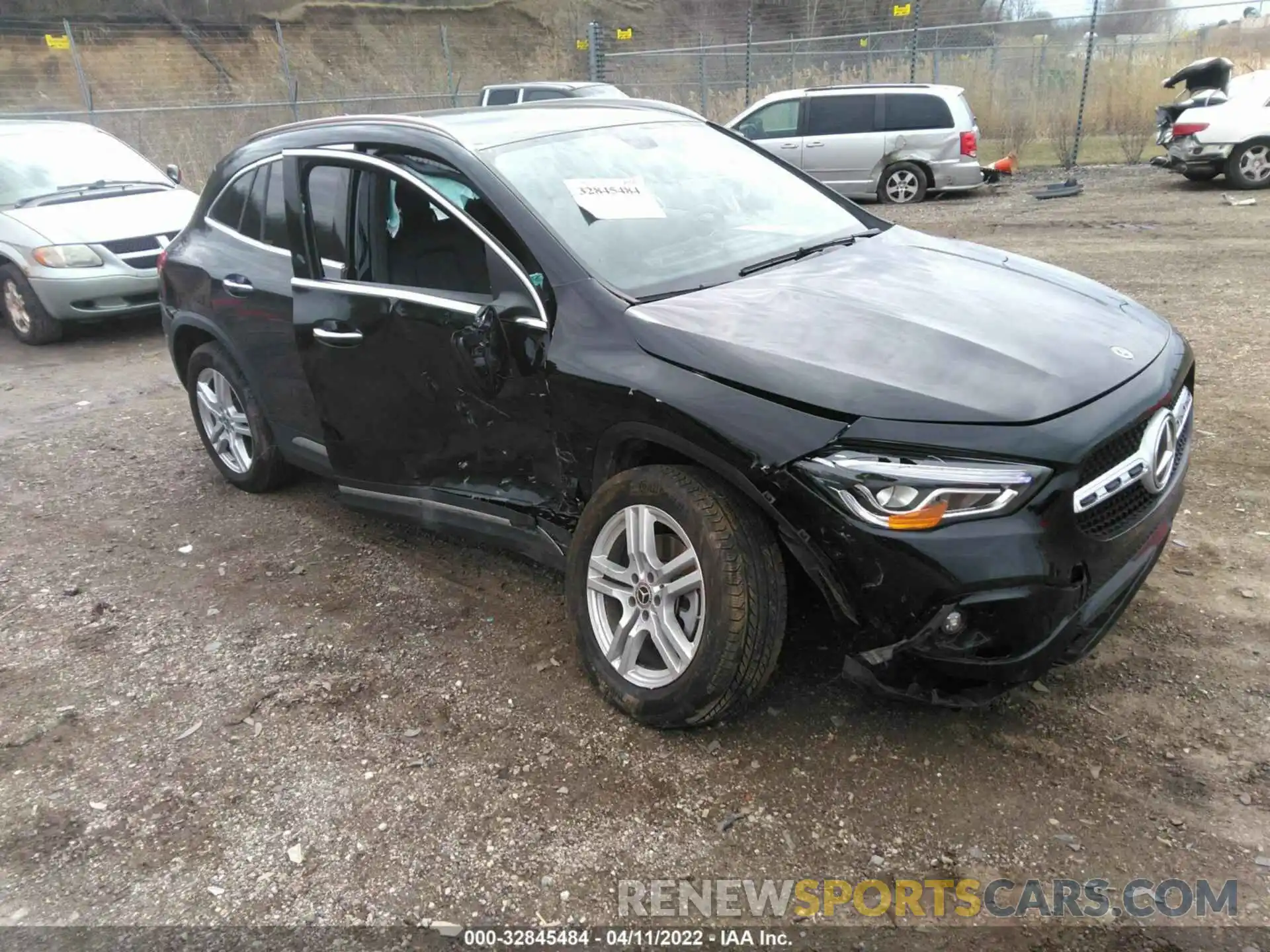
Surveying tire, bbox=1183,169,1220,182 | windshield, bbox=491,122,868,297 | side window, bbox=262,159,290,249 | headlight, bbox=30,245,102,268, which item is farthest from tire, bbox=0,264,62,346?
tire, bbox=1183,169,1220,182

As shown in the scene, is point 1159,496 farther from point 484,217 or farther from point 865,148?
point 865,148

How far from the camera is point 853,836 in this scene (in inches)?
99.0

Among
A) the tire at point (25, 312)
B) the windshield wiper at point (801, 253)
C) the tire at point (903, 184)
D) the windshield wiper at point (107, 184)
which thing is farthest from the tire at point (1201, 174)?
the tire at point (25, 312)

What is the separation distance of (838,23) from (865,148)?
1821 centimetres

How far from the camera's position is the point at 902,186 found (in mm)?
13883

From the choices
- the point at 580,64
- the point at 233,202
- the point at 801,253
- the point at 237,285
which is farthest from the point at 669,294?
the point at 580,64

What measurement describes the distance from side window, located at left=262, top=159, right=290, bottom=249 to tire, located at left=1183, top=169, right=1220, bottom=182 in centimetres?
1305

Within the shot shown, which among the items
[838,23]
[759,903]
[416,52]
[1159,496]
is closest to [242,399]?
[759,903]

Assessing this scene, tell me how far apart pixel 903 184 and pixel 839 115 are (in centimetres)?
139

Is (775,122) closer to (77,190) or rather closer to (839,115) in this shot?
(839,115)

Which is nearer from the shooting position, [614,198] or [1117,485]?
[1117,485]

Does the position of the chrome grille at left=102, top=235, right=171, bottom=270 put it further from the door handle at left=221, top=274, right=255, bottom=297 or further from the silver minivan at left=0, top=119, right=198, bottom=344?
the door handle at left=221, top=274, right=255, bottom=297

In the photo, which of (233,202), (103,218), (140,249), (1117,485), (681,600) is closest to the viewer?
(1117,485)

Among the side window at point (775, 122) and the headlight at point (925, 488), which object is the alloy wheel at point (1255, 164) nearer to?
the side window at point (775, 122)
